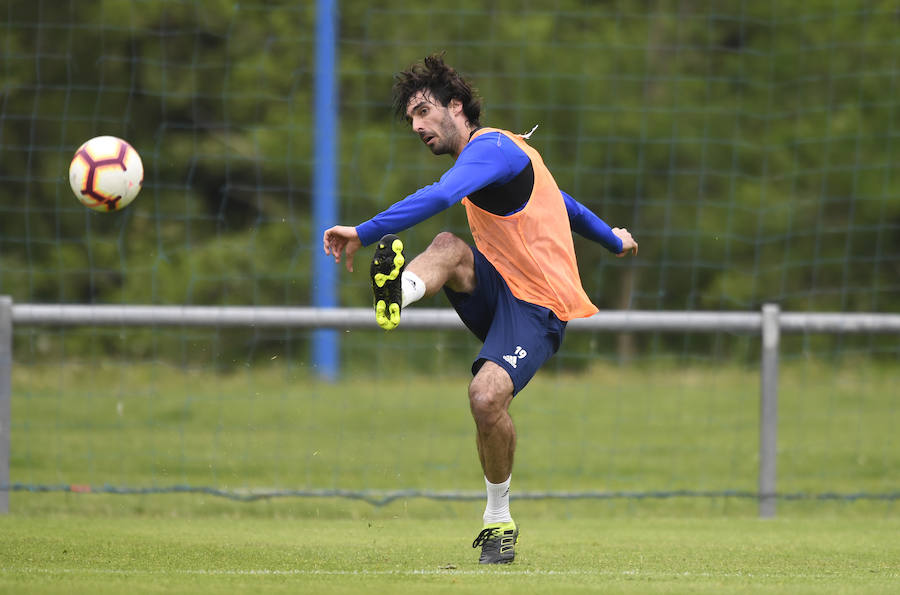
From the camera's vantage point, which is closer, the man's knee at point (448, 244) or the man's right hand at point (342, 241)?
the man's right hand at point (342, 241)

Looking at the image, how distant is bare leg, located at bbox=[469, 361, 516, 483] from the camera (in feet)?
16.9

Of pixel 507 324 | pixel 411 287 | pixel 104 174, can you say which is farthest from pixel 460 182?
pixel 104 174

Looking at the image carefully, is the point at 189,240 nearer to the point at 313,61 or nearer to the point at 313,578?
the point at 313,61

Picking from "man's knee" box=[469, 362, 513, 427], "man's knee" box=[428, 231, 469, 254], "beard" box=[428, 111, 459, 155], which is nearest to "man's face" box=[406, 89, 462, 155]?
"beard" box=[428, 111, 459, 155]

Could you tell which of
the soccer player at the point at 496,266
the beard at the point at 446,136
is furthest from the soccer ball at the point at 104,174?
the beard at the point at 446,136

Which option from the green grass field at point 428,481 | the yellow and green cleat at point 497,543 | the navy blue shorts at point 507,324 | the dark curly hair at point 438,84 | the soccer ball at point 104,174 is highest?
the dark curly hair at point 438,84

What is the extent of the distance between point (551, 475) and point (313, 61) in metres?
6.99

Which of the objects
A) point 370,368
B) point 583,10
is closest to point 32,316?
point 370,368

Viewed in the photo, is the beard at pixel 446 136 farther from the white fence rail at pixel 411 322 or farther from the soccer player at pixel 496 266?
the white fence rail at pixel 411 322

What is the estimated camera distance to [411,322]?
7277 millimetres

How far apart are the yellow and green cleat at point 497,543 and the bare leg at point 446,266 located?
103 centimetres

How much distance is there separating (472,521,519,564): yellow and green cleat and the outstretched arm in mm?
1524

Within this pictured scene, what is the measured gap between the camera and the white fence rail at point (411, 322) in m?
7.16

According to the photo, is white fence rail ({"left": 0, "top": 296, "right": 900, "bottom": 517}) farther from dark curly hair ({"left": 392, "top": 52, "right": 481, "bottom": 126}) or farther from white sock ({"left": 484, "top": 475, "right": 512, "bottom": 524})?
white sock ({"left": 484, "top": 475, "right": 512, "bottom": 524})
